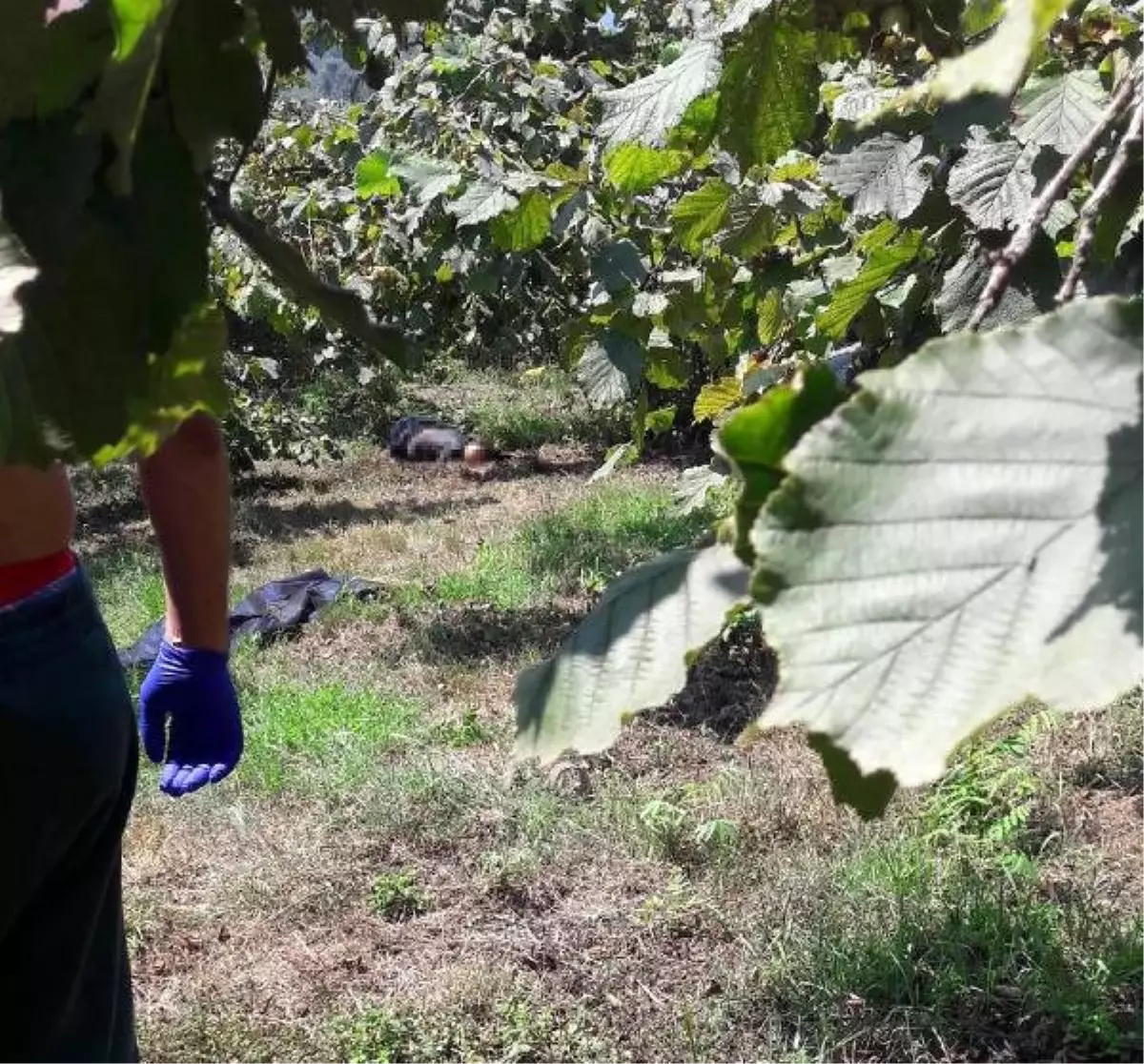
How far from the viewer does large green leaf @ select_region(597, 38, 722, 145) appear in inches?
60.5

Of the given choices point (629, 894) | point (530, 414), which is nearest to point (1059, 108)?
point (629, 894)

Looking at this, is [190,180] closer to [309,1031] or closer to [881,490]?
[881,490]

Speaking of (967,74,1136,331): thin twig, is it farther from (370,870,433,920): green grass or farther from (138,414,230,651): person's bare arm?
(370,870,433,920): green grass

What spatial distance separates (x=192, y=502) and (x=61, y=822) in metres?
0.40

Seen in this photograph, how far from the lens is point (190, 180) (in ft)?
1.77

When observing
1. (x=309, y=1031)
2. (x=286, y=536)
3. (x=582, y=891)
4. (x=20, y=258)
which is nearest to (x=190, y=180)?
(x=20, y=258)

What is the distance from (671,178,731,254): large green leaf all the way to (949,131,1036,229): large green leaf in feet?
1.88

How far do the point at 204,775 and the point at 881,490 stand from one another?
1.82 meters

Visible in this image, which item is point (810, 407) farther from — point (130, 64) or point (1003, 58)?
point (130, 64)

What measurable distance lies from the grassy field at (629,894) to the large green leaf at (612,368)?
39.1 inches

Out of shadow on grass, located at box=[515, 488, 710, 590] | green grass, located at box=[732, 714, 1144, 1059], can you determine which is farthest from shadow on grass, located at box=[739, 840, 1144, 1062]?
shadow on grass, located at box=[515, 488, 710, 590]

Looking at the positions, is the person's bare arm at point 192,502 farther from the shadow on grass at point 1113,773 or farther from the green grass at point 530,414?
the green grass at point 530,414

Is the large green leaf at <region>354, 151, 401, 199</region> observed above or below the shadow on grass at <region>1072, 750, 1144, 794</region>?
above

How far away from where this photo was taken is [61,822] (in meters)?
1.54
